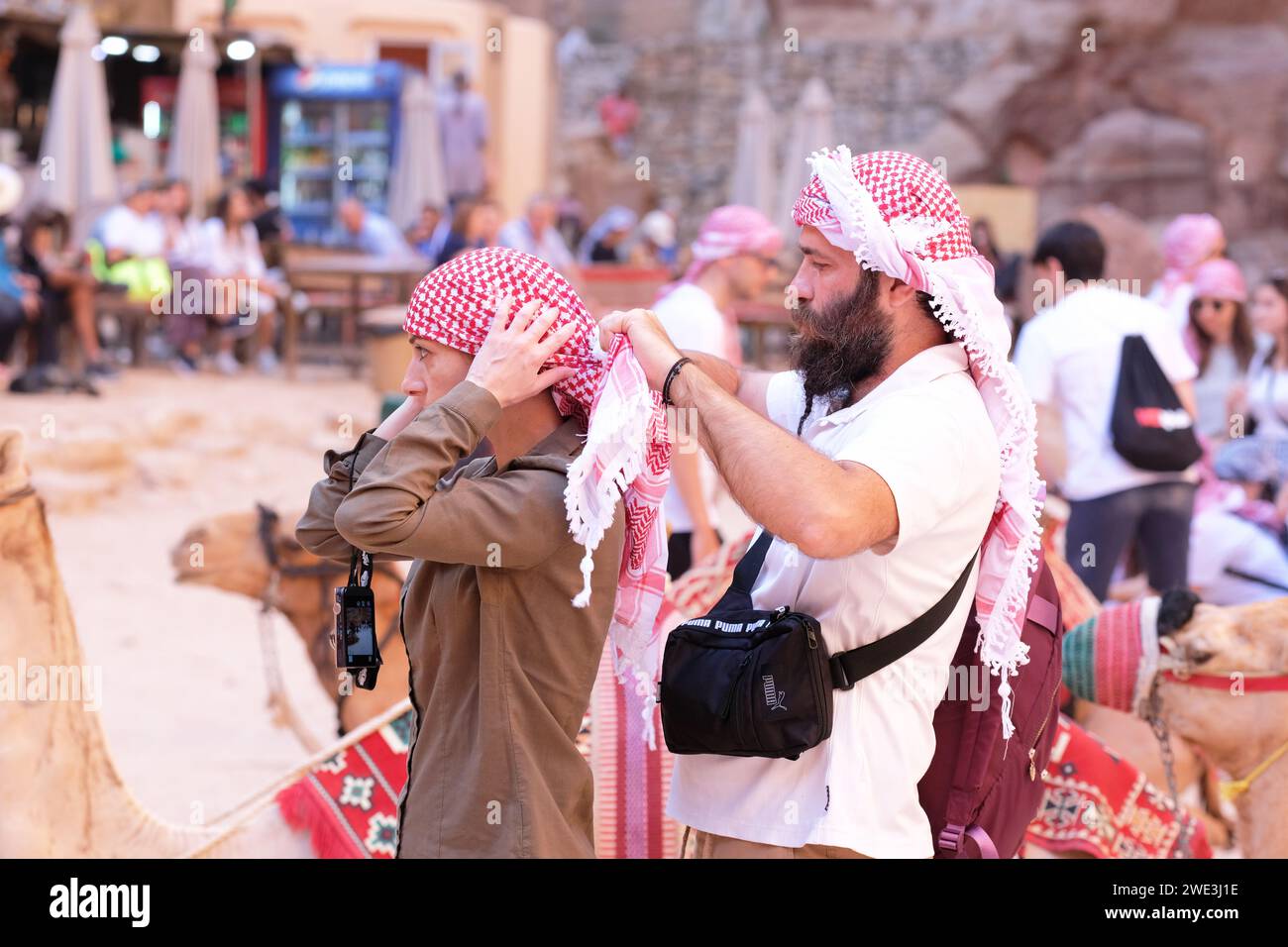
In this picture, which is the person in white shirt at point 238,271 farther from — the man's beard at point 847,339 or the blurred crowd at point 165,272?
the man's beard at point 847,339

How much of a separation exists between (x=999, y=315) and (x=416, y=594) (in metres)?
1.08

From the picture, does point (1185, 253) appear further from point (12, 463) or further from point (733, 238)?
point (12, 463)

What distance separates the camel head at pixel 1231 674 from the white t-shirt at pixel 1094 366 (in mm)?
1610

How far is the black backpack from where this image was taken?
520 cm

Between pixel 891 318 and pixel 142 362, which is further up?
pixel 891 318

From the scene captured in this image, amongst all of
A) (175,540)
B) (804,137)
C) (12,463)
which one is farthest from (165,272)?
(12,463)

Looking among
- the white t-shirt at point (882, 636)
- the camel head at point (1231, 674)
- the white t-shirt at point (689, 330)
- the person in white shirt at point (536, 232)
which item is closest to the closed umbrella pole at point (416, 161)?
the person in white shirt at point (536, 232)

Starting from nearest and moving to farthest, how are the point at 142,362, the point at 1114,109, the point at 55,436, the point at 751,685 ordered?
the point at 751,685
the point at 55,436
the point at 142,362
the point at 1114,109

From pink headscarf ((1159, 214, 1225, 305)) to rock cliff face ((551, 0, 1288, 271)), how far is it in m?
14.6

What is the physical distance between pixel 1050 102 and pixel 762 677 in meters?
24.3

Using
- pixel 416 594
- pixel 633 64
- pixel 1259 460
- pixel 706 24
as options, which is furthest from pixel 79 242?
pixel 706 24

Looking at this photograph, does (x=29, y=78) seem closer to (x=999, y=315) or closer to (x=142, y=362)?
(x=142, y=362)

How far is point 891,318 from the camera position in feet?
8.33
